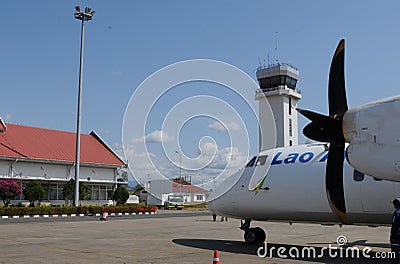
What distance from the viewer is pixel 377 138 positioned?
7.40 m

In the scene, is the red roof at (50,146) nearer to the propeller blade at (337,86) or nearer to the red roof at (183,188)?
the red roof at (183,188)

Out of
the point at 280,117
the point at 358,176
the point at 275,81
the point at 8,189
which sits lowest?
the point at 8,189

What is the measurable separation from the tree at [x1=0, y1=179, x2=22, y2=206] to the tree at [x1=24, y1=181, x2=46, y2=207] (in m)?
0.95

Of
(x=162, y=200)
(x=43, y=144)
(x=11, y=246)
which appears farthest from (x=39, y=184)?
(x=11, y=246)

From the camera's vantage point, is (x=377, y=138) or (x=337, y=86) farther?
(x=337, y=86)

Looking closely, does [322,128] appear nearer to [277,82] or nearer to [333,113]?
[333,113]

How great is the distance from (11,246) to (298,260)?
994 centimetres

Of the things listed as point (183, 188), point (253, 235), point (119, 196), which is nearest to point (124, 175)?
point (119, 196)

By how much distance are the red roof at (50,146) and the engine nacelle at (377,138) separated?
43953 millimetres

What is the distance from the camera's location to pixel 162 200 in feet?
232

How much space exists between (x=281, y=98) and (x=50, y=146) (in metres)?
29.8

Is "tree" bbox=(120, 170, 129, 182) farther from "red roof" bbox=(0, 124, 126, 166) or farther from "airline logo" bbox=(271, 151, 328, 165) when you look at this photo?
"airline logo" bbox=(271, 151, 328, 165)

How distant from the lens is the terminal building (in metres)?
47.5

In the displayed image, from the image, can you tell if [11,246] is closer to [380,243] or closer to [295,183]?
[295,183]
